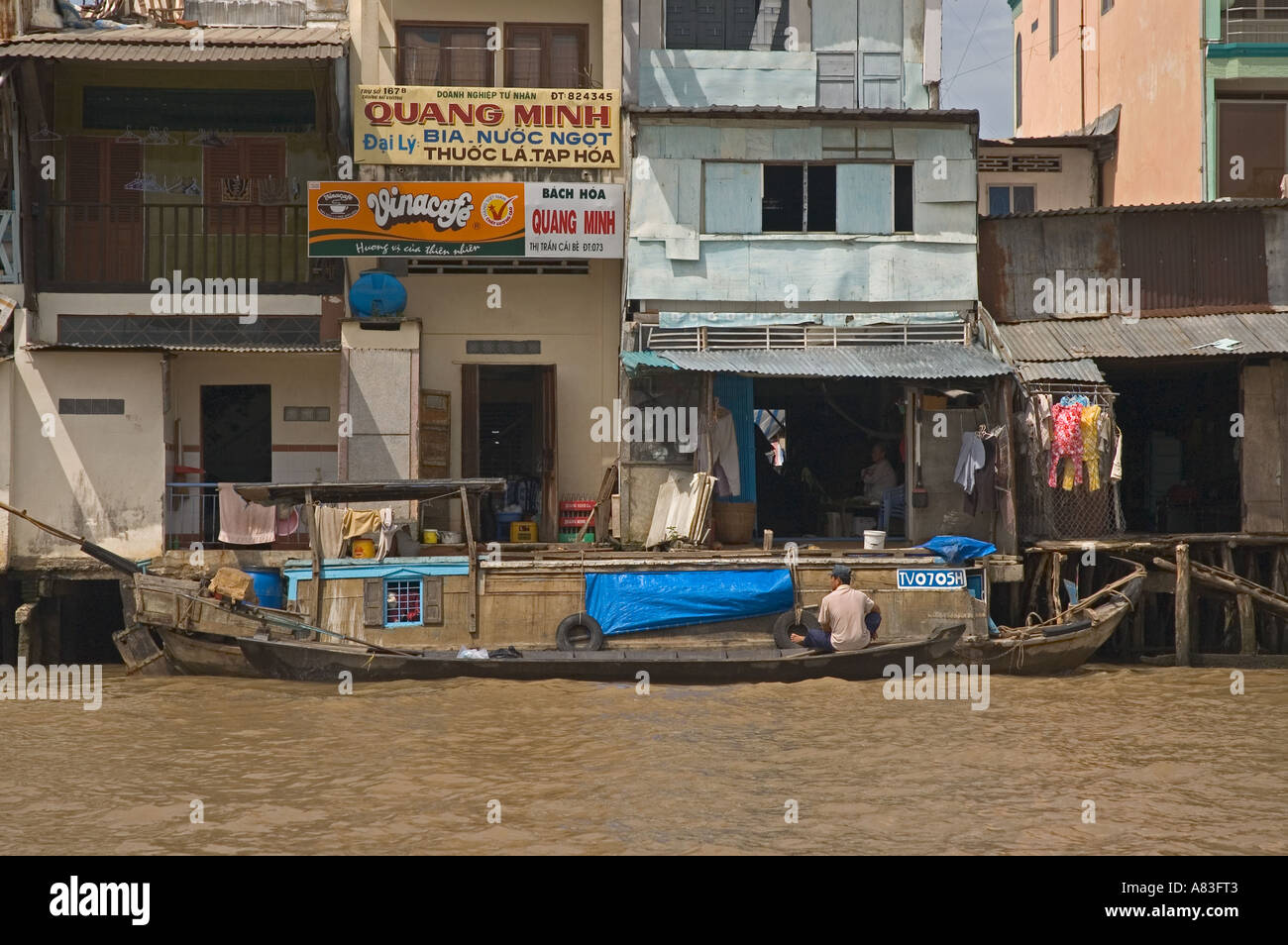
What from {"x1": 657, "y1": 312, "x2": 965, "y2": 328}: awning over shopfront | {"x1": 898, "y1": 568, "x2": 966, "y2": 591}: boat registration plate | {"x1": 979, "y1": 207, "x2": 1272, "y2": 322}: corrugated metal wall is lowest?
{"x1": 898, "y1": 568, "x2": 966, "y2": 591}: boat registration plate

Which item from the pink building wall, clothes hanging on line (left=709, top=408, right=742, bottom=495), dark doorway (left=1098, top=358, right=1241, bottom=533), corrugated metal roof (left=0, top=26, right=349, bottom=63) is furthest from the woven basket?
the pink building wall

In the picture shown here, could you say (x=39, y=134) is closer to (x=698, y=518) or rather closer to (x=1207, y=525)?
(x=698, y=518)

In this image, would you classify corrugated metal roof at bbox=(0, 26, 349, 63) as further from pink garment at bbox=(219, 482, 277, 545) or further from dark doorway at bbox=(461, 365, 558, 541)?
pink garment at bbox=(219, 482, 277, 545)

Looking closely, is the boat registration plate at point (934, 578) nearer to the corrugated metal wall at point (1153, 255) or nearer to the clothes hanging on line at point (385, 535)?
the corrugated metal wall at point (1153, 255)

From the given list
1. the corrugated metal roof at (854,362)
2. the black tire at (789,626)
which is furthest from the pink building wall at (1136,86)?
the black tire at (789,626)

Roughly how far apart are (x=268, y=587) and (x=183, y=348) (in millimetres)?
3896

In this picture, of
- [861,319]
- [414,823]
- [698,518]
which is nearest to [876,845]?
[414,823]

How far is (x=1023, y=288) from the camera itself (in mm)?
19125

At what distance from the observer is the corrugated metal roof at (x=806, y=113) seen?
1847 centimetres

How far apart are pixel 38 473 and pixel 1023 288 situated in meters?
13.9

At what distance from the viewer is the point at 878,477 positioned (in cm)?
1942

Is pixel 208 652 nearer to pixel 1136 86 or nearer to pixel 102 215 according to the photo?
pixel 102 215

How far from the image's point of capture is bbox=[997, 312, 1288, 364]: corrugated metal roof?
1789 centimetres

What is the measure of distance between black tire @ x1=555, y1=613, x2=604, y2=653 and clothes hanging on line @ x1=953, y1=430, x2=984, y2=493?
522 cm
